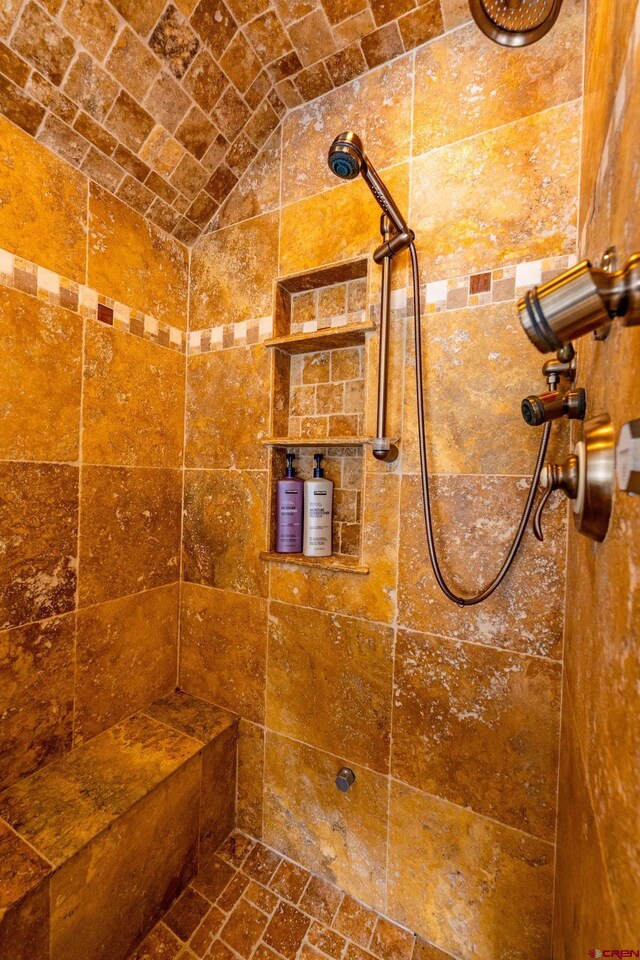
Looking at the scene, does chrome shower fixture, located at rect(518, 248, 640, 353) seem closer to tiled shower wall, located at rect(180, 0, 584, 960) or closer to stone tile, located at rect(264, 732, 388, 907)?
tiled shower wall, located at rect(180, 0, 584, 960)

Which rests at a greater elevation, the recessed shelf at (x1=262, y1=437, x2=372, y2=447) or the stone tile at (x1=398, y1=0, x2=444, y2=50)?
the stone tile at (x1=398, y1=0, x2=444, y2=50)

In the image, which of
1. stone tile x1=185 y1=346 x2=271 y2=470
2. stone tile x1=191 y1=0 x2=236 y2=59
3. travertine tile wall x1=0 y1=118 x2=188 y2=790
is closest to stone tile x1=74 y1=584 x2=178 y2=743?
travertine tile wall x1=0 y1=118 x2=188 y2=790

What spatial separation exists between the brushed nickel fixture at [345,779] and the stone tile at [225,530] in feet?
1.77

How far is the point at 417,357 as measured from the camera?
903mm

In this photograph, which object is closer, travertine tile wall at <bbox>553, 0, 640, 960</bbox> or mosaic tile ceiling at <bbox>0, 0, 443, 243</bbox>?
travertine tile wall at <bbox>553, 0, 640, 960</bbox>

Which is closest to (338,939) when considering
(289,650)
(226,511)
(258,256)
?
(289,650)

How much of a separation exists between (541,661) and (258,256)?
1394 millimetres

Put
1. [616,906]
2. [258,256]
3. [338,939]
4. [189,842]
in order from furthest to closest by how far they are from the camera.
Result: [258,256] < [189,842] < [338,939] < [616,906]

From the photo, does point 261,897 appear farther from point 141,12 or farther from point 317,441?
point 141,12

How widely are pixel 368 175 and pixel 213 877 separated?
1.94m

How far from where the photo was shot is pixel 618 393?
0.45m

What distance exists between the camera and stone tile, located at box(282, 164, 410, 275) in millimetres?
1043

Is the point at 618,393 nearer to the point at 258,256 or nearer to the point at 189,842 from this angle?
the point at 258,256

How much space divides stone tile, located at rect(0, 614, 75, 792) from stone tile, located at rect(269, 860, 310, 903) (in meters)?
0.73
